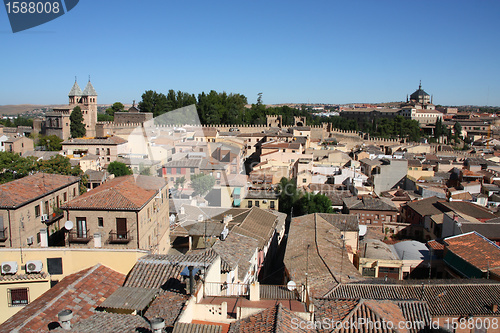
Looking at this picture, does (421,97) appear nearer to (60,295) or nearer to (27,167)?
(27,167)

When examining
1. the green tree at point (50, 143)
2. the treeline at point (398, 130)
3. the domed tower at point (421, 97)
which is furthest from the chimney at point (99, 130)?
the domed tower at point (421, 97)

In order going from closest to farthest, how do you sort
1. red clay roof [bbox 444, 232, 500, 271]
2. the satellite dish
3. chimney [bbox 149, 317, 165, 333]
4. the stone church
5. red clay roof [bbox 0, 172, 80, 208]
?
1. chimney [bbox 149, 317, 165, 333]
2. the satellite dish
3. red clay roof [bbox 0, 172, 80, 208]
4. red clay roof [bbox 444, 232, 500, 271]
5. the stone church

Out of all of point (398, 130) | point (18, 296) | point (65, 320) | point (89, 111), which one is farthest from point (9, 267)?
point (398, 130)

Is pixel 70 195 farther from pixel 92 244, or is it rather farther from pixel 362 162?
pixel 362 162

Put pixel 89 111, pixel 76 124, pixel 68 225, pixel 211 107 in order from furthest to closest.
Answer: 1. pixel 211 107
2. pixel 89 111
3. pixel 76 124
4. pixel 68 225

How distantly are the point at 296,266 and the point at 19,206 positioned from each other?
5287mm

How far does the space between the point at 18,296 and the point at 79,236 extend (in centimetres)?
125

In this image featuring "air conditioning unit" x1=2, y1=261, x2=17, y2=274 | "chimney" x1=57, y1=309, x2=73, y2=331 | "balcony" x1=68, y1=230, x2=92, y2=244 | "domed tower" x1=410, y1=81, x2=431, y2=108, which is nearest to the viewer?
"chimney" x1=57, y1=309, x2=73, y2=331

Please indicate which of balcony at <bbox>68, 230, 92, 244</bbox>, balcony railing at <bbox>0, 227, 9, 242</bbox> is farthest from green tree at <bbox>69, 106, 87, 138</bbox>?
balcony at <bbox>68, 230, 92, 244</bbox>

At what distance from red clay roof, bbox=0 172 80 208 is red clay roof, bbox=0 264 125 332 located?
7.52 ft

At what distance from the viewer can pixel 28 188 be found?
7.77 meters

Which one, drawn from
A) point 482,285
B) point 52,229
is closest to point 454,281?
point 482,285

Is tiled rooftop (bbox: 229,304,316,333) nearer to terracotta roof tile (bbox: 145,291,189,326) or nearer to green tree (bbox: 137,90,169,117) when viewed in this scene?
terracotta roof tile (bbox: 145,291,189,326)

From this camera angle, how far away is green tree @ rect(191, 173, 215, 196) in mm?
15630
